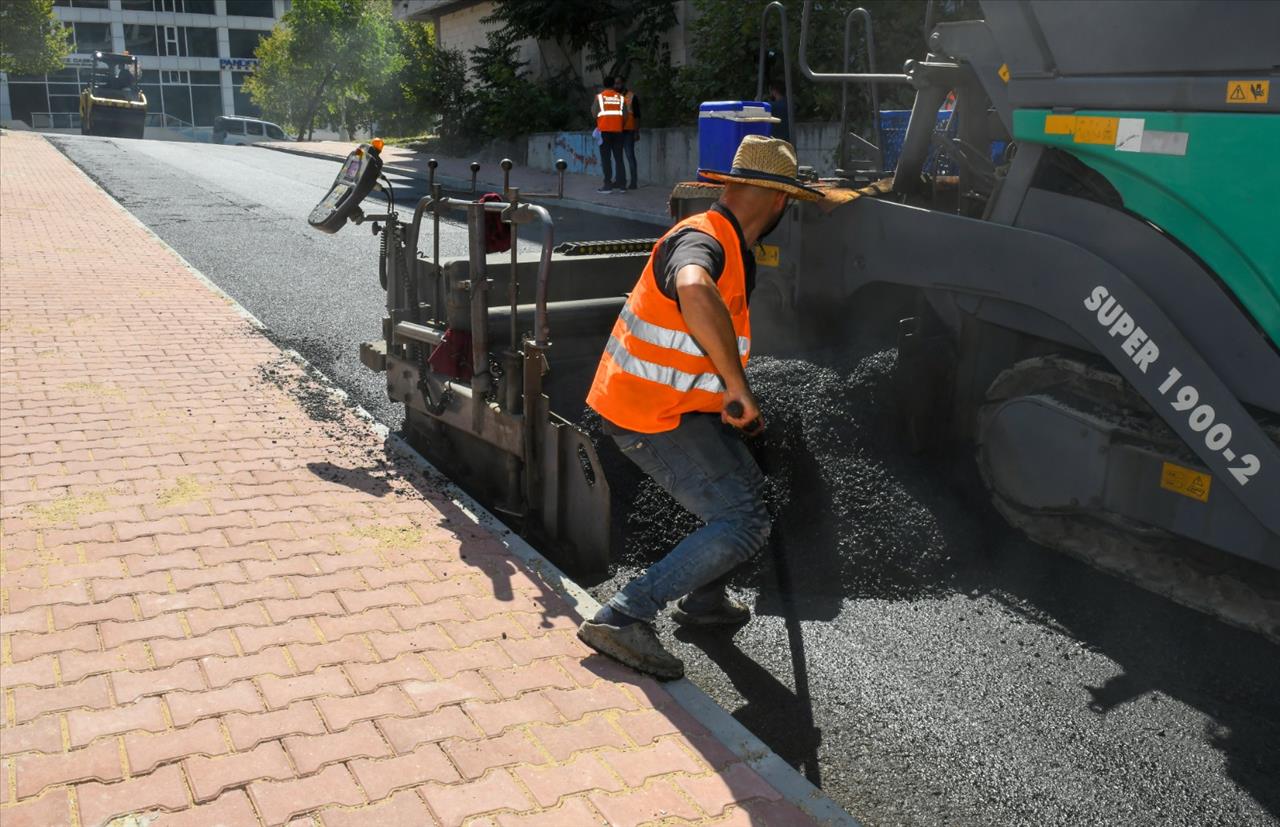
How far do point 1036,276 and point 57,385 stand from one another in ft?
19.5

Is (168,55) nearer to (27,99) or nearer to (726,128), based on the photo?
(27,99)

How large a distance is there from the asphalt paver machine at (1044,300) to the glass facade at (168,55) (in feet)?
213

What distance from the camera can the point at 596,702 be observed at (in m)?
3.76

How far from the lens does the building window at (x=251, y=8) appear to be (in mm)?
69500

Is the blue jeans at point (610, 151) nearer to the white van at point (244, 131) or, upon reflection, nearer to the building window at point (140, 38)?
the white van at point (244, 131)

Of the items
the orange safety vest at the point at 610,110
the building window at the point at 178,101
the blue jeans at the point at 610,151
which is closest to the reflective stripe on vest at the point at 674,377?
the orange safety vest at the point at 610,110

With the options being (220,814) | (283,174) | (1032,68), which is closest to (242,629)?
(220,814)

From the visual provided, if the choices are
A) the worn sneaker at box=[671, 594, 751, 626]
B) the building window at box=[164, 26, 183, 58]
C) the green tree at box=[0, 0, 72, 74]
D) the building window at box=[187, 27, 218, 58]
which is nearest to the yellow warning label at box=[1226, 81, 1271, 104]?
the worn sneaker at box=[671, 594, 751, 626]

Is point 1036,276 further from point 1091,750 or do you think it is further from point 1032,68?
point 1091,750

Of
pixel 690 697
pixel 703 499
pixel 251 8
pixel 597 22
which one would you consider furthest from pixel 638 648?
pixel 251 8

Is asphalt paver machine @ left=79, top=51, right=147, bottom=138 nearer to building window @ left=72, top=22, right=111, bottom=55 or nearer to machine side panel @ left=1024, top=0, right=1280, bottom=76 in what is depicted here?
building window @ left=72, top=22, right=111, bottom=55

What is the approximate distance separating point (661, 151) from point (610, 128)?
2181mm

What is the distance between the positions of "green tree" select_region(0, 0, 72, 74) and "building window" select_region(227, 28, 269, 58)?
18.8 m

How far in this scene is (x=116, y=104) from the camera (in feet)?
134
